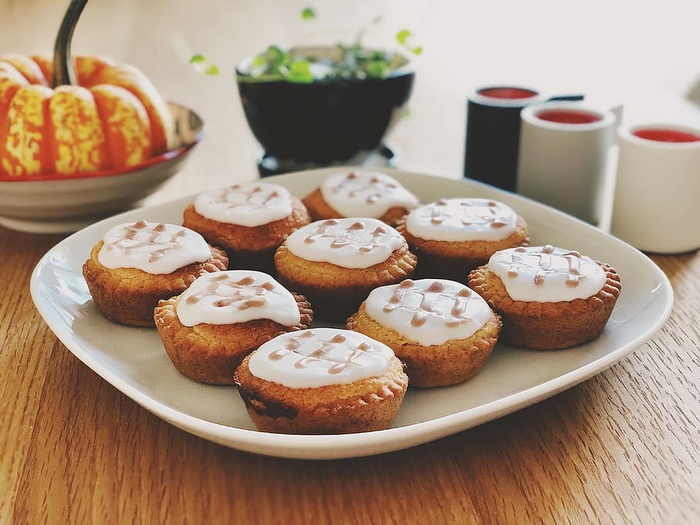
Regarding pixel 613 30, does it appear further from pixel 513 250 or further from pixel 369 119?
pixel 513 250

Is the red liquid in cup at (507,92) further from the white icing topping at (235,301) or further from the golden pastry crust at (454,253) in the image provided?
the white icing topping at (235,301)

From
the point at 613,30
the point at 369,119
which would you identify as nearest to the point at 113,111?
the point at 369,119

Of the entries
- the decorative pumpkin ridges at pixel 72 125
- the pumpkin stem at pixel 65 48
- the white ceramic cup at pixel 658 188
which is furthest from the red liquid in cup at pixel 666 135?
the pumpkin stem at pixel 65 48

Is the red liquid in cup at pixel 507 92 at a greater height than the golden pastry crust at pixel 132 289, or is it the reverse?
the red liquid in cup at pixel 507 92

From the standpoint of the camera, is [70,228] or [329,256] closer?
[329,256]

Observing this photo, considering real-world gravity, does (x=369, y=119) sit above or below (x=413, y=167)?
above

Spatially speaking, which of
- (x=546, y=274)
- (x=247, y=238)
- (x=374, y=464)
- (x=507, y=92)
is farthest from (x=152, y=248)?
(x=507, y=92)
